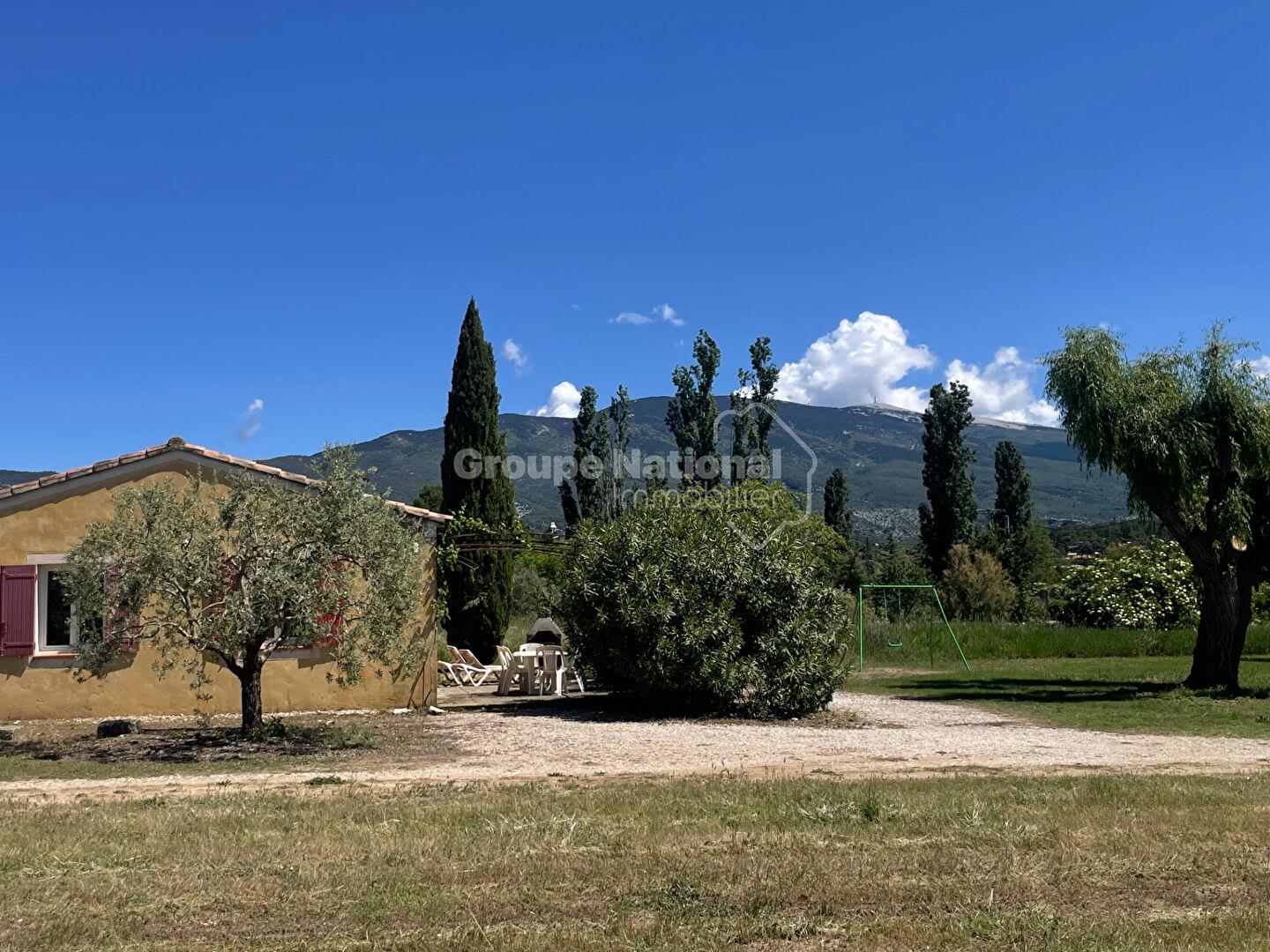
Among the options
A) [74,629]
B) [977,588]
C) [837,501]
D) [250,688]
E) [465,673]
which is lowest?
[465,673]

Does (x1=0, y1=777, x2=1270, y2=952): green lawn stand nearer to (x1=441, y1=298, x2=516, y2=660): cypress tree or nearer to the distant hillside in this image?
(x1=441, y1=298, x2=516, y2=660): cypress tree

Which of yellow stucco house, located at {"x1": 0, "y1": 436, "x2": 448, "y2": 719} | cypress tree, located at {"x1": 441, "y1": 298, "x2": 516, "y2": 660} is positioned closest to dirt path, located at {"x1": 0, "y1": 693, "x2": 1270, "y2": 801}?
yellow stucco house, located at {"x1": 0, "y1": 436, "x2": 448, "y2": 719}

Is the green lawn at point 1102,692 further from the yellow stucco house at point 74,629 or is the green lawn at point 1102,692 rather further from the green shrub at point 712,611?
the yellow stucco house at point 74,629

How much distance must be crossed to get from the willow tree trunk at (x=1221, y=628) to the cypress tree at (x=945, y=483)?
30.4m

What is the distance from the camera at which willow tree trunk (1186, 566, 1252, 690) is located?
63.0ft

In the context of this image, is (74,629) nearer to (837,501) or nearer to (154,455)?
(154,455)

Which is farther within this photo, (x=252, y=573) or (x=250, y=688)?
(x=250, y=688)

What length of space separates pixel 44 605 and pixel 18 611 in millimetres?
374

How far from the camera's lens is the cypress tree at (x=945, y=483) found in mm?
50500

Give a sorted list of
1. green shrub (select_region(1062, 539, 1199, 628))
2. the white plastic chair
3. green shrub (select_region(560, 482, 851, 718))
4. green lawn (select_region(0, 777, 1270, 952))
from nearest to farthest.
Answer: green lawn (select_region(0, 777, 1270, 952)) < green shrub (select_region(560, 482, 851, 718)) < the white plastic chair < green shrub (select_region(1062, 539, 1199, 628))

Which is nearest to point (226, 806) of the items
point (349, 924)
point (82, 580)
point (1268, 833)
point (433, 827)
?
point (433, 827)

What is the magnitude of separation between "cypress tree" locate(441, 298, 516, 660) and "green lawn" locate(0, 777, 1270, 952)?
55.7 feet

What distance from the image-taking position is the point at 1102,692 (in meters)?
19.6

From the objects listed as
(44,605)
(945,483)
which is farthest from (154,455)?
(945,483)
